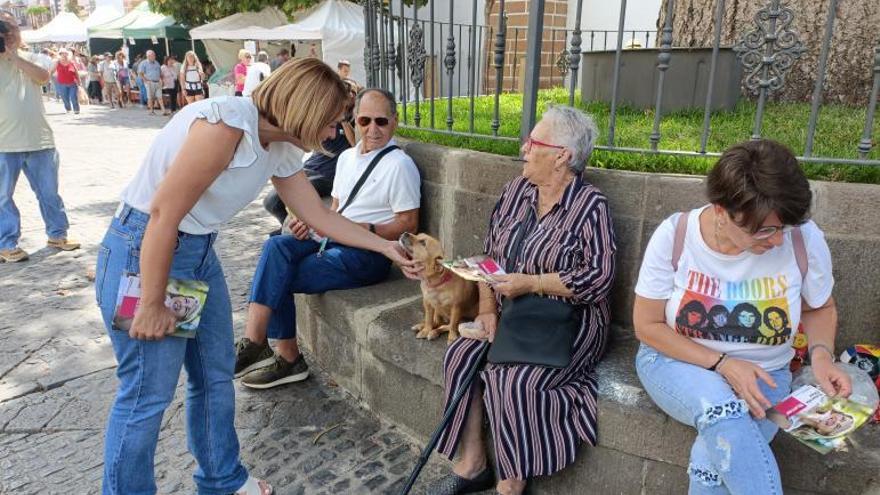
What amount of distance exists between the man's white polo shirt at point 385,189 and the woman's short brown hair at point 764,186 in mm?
1947

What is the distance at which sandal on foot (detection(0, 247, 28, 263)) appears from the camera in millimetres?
5652

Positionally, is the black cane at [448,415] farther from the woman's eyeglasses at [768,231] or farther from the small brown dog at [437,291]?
the woman's eyeglasses at [768,231]

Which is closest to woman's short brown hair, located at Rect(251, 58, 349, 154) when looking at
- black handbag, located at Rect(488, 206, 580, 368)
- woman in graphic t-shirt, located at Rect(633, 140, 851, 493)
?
black handbag, located at Rect(488, 206, 580, 368)

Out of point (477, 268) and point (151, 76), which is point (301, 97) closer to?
point (477, 268)

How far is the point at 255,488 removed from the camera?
269cm

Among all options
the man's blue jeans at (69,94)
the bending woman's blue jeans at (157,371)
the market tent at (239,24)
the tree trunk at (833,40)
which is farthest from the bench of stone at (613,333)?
the man's blue jeans at (69,94)

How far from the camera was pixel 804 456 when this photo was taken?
7.16 ft

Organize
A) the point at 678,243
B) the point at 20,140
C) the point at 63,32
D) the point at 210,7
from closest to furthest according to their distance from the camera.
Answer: the point at 678,243 → the point at 20,140 → the point at 210,7 → the point at 63,32

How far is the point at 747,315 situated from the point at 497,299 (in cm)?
111

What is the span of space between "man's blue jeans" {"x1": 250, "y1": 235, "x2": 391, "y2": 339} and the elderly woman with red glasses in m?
0.98

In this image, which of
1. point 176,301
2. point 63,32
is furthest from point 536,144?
point 63,32

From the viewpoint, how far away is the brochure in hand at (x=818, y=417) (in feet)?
6.51

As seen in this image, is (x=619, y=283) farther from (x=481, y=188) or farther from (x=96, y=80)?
(x=96, y=80)

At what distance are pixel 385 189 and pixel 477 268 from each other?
1.13m
